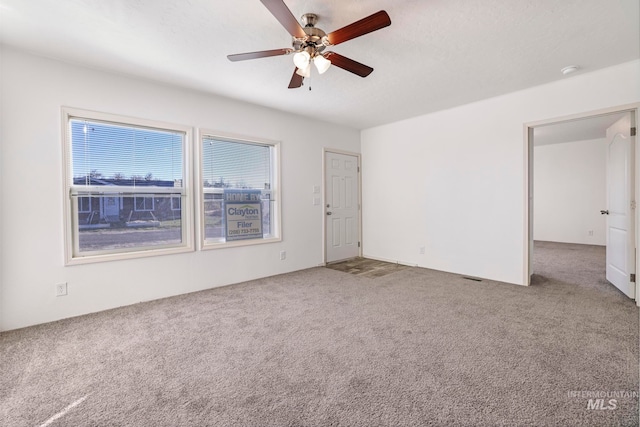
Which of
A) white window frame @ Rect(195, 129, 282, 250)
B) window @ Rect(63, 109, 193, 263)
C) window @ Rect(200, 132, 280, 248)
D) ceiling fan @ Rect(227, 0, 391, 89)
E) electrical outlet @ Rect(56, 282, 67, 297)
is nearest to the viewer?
ceiling fan @ Rect(227, 0, 391, 89)

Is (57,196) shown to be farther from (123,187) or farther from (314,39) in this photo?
(314,39)

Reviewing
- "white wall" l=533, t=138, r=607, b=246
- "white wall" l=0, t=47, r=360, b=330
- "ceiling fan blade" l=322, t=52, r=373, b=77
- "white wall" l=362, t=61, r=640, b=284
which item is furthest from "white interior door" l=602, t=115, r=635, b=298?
"white wall" l=0, t=47, r=360, b=330

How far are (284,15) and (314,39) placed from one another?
0.40m

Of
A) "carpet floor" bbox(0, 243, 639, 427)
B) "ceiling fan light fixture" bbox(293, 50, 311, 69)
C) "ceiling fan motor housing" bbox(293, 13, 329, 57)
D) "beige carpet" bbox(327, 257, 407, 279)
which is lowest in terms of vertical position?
"carpet floor" bbox(0, 243, 639, 427)

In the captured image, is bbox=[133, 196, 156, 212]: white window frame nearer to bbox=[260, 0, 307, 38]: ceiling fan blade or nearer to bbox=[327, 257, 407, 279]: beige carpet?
bbox=[260, 0, 307, 38]: ceiling fan blade

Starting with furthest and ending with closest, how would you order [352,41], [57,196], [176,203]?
[176,203] → [57,196] → [352,41]

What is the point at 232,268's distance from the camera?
13.0 feet

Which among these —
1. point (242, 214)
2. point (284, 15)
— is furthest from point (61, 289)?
point (284, 15)

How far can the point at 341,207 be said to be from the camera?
17.6ft

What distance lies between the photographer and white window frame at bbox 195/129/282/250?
367 cm

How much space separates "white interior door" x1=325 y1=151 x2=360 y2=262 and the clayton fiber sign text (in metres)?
1.33

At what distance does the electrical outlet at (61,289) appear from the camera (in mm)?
2799

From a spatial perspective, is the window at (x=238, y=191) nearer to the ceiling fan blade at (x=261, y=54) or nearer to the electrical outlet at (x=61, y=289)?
the electrical outlet at (x=61, y=289)

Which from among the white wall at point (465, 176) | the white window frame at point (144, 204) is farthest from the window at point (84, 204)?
the white wall at point (465, 176)
